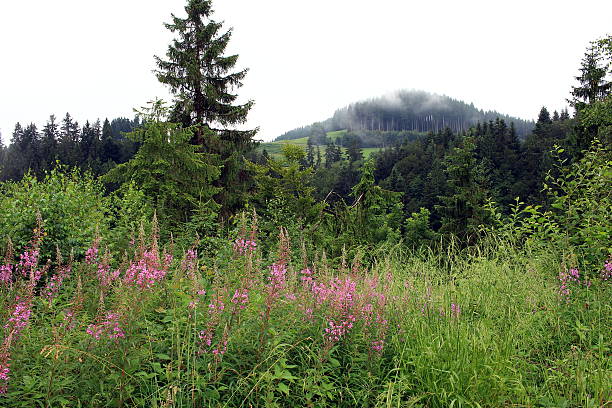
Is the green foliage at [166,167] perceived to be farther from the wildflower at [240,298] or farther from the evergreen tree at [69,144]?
the evergreen tree at [69,144]

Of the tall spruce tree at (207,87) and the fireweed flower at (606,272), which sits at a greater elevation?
the tall spruce tree at (207,87)

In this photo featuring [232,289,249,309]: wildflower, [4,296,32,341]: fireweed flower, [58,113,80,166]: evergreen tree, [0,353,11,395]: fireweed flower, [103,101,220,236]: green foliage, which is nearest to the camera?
[0,353,11,395]: fireweed flower

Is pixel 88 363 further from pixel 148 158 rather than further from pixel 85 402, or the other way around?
pixel 148 158

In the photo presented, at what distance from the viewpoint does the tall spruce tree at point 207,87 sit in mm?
16734

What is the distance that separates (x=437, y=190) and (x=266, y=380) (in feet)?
206

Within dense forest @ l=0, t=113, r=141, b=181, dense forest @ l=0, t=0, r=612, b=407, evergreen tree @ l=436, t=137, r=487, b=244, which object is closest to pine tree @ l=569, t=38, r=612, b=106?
evergreen tree @ l=436, t=137, r=487, b=244

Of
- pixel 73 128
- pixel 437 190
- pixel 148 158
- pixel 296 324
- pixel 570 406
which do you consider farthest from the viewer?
pixel 73 128

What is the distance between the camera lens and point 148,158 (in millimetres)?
12219

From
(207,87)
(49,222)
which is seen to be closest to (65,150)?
(207,87)

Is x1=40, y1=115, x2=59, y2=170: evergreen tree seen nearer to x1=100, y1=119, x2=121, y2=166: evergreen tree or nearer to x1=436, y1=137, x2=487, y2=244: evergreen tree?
x1=100, y1=119, x2=121, y2=166: evergreen tree

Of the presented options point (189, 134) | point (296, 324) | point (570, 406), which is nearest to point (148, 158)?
point (189, 134)

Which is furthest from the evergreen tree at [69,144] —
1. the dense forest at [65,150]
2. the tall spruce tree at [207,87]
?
the tall spruce tree at [207,87]

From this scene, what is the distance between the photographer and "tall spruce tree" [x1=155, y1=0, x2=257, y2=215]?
16734 mm

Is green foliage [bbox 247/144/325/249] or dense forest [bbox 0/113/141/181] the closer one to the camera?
green foliage [bbox 247/144/325/249]
